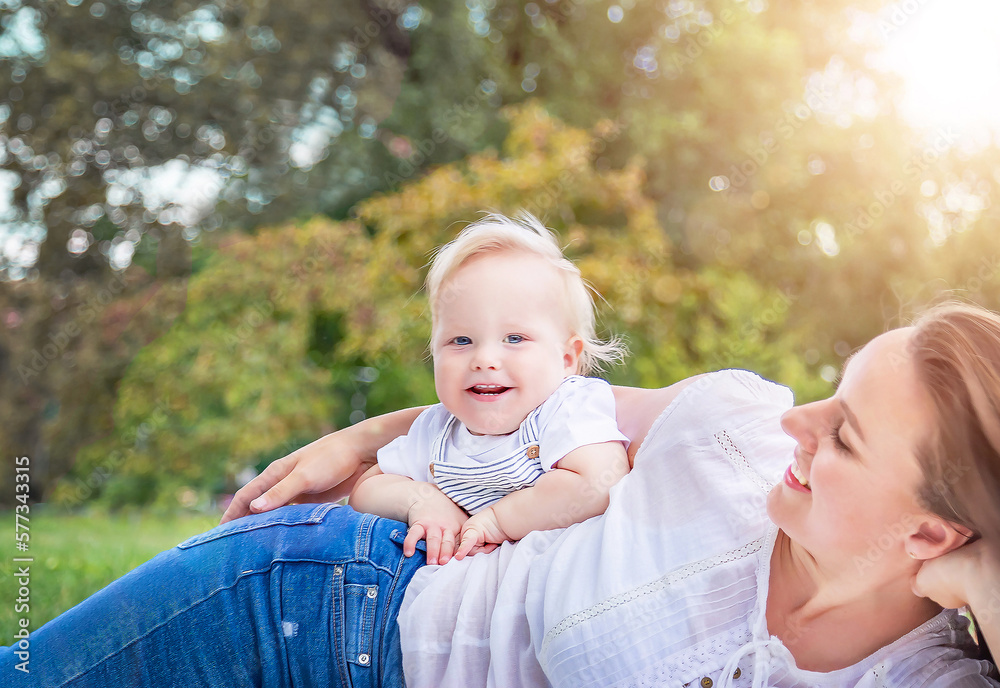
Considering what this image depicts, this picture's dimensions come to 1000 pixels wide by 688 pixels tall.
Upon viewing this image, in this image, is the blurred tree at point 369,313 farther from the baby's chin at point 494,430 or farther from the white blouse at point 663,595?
the white blouse at point 663,595

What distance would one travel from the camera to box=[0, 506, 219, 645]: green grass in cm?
243

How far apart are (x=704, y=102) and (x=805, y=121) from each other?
2.89 ft

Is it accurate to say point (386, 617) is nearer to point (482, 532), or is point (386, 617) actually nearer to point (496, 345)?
point (482, 532)

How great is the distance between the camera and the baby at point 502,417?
4.57 ft

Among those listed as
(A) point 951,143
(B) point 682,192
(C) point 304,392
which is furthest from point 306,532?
(A) point 951,143

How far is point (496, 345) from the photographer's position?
1.54 m

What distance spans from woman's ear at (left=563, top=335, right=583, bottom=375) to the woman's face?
2.08 ft

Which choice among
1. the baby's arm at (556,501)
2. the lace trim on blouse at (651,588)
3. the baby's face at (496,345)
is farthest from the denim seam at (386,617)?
the baby's face at (496,345)

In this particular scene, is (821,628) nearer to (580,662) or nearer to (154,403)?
(580,662)

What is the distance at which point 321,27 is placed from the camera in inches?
302

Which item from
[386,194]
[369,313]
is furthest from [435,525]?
[386,194]

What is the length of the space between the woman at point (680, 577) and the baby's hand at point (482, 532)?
52mm

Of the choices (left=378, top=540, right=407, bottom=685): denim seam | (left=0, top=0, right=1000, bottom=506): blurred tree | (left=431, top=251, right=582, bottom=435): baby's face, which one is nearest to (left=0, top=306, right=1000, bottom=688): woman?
(left=378, top=540, right=407, bottom=685): denim seam

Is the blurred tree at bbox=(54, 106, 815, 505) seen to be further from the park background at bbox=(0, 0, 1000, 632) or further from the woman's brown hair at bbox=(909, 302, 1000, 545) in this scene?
the woman's brown hair at bbox=(909, 302, 1000, 545)
